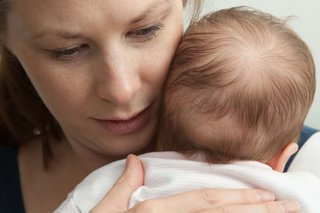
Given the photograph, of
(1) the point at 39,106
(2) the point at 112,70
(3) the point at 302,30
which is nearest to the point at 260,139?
(2) the point at 112,70

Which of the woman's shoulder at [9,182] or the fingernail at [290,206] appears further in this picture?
the woman's shoulder at [9,182]

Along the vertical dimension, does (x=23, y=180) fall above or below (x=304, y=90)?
below

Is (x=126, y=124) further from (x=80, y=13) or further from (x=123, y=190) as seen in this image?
(x=80, y=13)

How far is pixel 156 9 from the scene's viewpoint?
0.88 meters

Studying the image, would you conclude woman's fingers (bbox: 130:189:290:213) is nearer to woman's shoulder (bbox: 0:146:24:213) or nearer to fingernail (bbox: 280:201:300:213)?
fingernail (bbox: 280:201:300:213)

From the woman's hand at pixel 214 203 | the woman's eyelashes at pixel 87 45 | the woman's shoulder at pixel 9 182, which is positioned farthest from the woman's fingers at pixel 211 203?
the woman's shoulder at pixel 9 182

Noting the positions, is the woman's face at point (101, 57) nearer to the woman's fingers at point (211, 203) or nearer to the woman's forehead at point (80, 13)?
the woman's forehead at point (80, 13)

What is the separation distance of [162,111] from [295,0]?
98 centimetres

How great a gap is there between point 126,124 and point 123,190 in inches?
5.7

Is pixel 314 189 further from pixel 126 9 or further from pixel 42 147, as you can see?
pixel 42 147

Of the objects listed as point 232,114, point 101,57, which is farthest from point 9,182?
point 232,114

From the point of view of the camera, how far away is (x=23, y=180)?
53.7 inches

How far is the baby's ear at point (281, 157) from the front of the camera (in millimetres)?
948

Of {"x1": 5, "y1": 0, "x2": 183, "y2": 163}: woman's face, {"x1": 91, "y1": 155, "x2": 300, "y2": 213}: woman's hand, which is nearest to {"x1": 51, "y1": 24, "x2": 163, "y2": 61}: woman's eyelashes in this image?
{"x1": 5, "y1": 0, "x2": 183, "y2": 163}: woman's face
